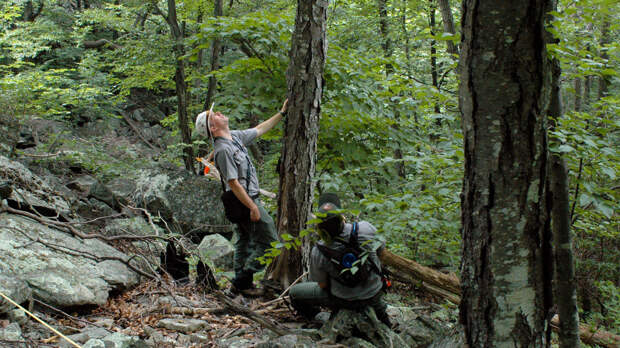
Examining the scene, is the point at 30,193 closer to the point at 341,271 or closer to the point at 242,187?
the point at 242,187

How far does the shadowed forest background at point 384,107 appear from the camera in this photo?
2.84 m

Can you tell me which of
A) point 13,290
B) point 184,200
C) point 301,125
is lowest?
point 184,200

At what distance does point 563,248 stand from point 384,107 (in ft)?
12.1

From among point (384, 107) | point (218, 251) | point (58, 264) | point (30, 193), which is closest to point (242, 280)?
point (58, 264)

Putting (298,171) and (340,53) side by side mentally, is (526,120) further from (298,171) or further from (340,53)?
(340,53)

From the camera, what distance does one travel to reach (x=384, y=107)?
6.05 metres

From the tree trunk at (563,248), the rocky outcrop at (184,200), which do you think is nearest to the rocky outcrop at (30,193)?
the rocky outcrop at (184,200)

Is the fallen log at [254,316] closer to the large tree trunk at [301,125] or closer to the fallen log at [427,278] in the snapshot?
the large tree trunk at [301,125]

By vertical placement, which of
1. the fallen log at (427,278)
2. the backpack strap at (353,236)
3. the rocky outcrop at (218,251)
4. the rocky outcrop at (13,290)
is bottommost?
the rocky outcrop at (218,251)

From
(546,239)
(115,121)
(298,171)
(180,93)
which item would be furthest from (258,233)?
(115,121)

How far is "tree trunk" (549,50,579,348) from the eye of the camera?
2.63 meters

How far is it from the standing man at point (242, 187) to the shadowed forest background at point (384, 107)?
98cm

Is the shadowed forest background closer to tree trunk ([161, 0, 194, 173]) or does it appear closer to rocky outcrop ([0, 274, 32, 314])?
tree trunk ([161, 0, 194, 173])

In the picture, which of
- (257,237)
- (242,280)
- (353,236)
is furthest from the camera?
(242,280)
